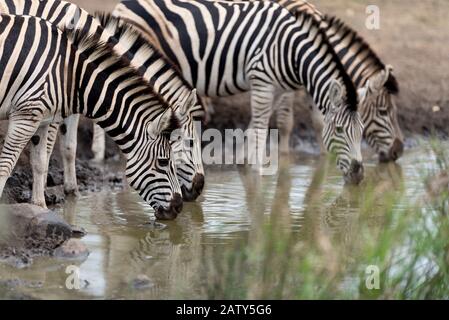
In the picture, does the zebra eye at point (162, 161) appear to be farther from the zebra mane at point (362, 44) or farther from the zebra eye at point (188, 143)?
the zebra mane at point (362, 44)

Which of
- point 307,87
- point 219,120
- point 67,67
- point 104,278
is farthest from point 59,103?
point 219,120

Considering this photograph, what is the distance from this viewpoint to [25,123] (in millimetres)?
8281

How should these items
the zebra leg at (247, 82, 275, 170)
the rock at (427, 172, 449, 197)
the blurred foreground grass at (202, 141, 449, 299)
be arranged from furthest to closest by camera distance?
the zebra leg at (247, 82, 275, 170) < the blurred foreground grass at (202, 141, 449, 299) < the rock at (427, 172, 449, 197)

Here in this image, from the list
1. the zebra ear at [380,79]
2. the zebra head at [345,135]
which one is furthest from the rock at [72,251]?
the zebra ear at [380,79]

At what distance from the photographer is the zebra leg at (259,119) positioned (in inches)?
451

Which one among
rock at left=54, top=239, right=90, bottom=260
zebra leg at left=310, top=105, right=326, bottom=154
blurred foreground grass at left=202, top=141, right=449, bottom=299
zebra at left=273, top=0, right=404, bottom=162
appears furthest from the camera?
zebra leg at left=310, top=105, right=326, bottom=154

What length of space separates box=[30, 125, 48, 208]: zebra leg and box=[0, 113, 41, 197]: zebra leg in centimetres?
49

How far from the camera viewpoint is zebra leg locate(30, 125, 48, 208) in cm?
889

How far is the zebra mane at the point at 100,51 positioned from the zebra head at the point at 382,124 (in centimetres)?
394

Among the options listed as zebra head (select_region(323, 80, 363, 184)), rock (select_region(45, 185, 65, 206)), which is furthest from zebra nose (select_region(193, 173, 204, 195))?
zebra head (select_region(323, 80, 363, 184))

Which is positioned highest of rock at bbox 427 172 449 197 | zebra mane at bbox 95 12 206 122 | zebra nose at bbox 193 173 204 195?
zebra mane at bbox 95 12 206 122

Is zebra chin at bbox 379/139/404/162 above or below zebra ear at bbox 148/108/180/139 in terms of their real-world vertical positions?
below

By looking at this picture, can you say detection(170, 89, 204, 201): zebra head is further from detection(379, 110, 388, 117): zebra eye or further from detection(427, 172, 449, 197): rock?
detection(427, 172, 449, 197): rock

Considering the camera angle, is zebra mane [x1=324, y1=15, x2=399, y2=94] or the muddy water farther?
zebra mane [x1=324, y1=15, x2=399, y2=94]
